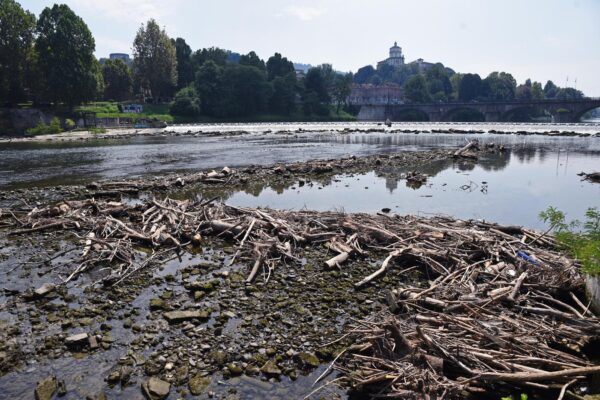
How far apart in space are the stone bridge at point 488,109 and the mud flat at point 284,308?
462ft

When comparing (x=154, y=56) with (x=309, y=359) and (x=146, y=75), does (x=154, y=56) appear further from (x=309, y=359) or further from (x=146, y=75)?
(x=309, y=359)

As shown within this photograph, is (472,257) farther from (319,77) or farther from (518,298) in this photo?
(319,77)

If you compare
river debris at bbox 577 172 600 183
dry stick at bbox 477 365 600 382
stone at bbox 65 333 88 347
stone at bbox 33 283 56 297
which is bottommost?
stone at bbox 65 333 88 347

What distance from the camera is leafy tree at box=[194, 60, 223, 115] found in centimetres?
13500

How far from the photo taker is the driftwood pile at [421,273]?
7969 mm

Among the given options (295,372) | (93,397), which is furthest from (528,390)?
(93,397)

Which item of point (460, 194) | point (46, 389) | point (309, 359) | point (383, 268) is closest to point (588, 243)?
point (383, 268)

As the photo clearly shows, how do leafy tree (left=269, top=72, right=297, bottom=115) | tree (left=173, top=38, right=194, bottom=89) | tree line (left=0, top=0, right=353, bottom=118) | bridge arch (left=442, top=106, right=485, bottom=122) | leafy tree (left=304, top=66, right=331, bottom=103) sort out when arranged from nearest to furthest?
tree line (left=0, top=0, right=353, bottom=118), leafy tree (left=269, top=72, right=297, bottom=115), tree (left=173, top=38, right=194, bottom=89), leafy tree (left=304, top=66, right=331, bottom=103), bridge arch (left=442, top=106, right=485, bottom=122)

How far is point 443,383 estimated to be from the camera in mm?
7418

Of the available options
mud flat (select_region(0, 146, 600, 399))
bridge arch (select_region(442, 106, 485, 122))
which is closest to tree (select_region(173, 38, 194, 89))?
bridge arch (select_region(442, 106, 485, 122))

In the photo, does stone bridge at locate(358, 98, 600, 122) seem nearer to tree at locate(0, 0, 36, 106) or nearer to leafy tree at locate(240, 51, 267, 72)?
leafy tree at locate(240, 51, 267, 72)

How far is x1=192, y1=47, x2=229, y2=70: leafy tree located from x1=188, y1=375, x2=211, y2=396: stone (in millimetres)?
161393

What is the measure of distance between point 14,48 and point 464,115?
154 meters

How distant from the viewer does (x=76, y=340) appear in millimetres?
9508
